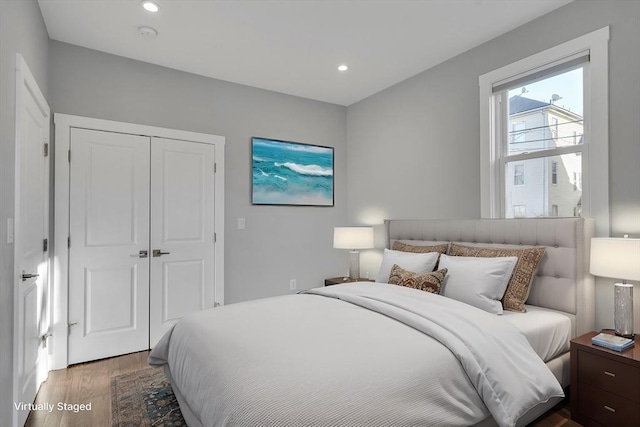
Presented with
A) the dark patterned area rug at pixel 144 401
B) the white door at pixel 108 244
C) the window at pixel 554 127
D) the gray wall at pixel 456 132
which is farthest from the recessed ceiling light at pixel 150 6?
the window at pixel 554 127

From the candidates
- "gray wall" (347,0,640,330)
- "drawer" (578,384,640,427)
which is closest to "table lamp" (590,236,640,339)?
"gray wall" (347,0,640,330)

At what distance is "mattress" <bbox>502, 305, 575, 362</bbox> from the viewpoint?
2006 mm

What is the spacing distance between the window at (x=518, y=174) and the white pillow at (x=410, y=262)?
34.7 inches

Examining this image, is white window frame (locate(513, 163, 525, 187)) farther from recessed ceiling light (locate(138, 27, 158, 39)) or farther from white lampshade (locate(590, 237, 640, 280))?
recessed ceiling light (locate(138, 27, 158, 39))

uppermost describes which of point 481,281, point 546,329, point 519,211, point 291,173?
point 291,173

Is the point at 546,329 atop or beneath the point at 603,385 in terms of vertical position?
atop

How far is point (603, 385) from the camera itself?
6.32ft

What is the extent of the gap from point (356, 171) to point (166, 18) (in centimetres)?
265

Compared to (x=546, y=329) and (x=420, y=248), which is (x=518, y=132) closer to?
(x=420, y=248)

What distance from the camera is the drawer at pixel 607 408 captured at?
71.6 inches

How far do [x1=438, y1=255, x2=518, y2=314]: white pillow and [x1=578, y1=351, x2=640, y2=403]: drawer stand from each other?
1.63ft

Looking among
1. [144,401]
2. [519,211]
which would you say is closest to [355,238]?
[519,211]

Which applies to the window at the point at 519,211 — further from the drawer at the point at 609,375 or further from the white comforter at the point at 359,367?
the white comforter at the point at 359,367

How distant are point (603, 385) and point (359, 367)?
1538 millimetres
